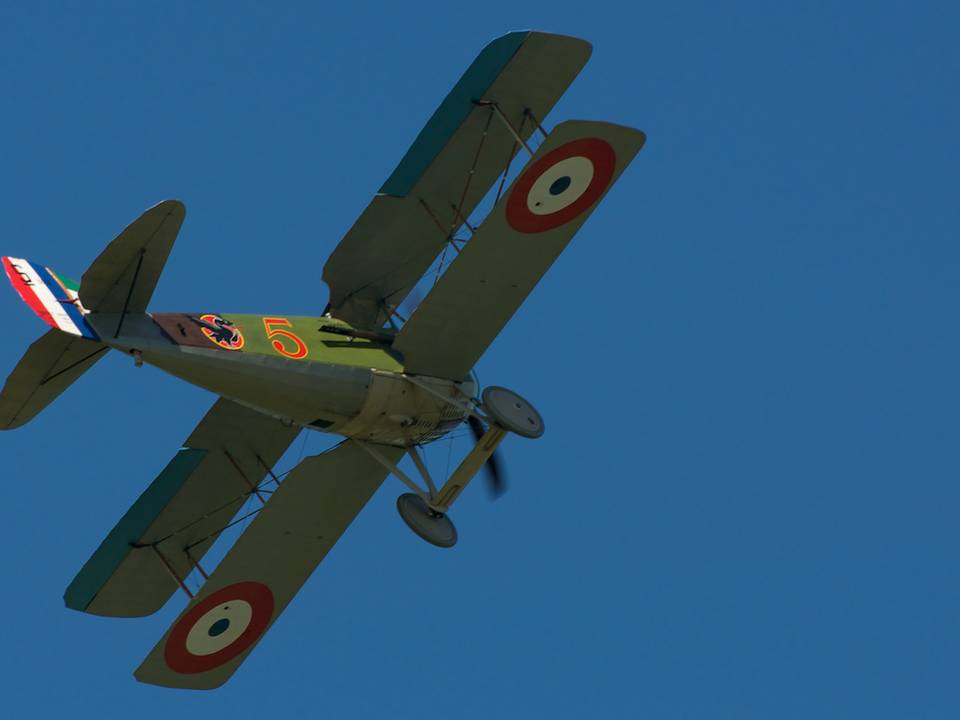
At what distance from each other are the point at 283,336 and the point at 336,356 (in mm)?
536

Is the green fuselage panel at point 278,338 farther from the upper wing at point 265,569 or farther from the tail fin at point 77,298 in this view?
the upper wing at point 265,569

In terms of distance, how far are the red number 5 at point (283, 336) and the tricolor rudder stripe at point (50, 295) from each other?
1814 millimetres

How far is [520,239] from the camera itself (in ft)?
66.2

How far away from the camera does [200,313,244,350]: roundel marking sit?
20.0 meters

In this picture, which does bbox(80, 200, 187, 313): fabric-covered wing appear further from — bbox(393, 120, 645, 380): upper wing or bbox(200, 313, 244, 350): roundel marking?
bbox(393, 120, 645, 380): upper wing

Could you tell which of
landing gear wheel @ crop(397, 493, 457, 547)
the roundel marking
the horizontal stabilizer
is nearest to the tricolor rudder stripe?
the horizontal stabilizer

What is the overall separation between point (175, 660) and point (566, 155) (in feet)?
21.3

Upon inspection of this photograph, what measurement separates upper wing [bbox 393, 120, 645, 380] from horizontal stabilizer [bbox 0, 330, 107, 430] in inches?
115

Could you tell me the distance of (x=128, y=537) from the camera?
22797 mm

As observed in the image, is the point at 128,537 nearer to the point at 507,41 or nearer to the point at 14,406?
the point at 14,406

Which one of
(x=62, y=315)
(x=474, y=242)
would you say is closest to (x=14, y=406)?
(x=62, y=315)

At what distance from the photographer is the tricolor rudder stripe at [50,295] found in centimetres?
1914

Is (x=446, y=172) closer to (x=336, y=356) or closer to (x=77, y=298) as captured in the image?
(x=336, y=356)

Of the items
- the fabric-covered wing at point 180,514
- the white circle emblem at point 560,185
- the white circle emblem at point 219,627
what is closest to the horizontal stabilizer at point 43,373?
the fabric-covered wing at point 180,514
